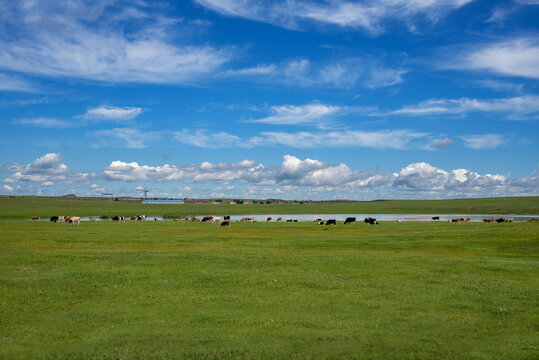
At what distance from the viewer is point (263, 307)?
47.0 feet

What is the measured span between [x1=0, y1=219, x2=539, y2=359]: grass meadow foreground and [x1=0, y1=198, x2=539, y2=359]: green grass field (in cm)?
4

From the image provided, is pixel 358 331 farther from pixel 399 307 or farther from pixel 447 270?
pixel 447 270

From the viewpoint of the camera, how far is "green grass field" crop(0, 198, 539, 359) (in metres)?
10.7

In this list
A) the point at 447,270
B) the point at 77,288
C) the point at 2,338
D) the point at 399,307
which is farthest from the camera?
the point at 447,270

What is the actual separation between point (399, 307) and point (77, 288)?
1246cm

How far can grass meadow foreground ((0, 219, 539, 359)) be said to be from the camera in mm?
10703

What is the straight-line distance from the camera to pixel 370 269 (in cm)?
2114

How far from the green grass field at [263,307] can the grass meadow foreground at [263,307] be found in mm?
45

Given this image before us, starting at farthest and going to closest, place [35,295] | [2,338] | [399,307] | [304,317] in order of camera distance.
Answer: [35,295], [399,307], [304,317], [2,338]

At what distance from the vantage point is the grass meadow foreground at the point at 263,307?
1070cm

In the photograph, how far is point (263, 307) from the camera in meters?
14.3

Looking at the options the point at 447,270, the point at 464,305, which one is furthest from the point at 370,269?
the point at 464,305

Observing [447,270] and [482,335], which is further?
[447,270]

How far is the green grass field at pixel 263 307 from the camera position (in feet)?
35.1
